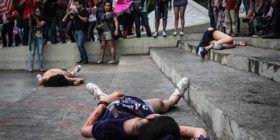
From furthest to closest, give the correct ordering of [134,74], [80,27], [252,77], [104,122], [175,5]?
[80,27]
[175,5]
[134,74]
[252,77]
[104,122]

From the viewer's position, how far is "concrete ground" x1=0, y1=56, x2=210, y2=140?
196 inches

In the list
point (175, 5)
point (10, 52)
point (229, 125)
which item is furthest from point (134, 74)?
point (10, 52)

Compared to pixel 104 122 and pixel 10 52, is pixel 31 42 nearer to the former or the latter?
pixel 10 52

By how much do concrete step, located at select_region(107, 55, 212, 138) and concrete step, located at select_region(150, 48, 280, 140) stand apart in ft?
0.40

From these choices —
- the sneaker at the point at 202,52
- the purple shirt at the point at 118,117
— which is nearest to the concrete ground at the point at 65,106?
the purple shirt at the point at 118,117

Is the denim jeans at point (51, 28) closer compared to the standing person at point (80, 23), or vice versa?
the standing person at point (80, 23)

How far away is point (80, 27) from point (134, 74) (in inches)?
209

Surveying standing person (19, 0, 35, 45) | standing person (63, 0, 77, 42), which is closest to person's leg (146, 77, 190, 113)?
standing person (63, 0, 77, 42)

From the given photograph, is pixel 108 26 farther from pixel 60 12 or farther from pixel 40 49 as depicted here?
pixel 40 49

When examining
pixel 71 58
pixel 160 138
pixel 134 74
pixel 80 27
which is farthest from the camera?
pixel 71 58

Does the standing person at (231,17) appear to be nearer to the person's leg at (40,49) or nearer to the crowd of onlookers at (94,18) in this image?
the crowd of onlookers at (94,18)

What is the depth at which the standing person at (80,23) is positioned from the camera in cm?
1316

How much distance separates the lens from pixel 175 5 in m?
12.2

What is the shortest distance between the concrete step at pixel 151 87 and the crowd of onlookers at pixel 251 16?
2184 mm
